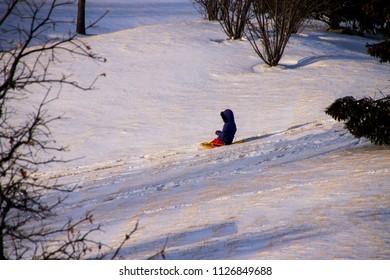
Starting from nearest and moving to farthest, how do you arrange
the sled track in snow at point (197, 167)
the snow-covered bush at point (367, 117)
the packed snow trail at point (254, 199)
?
the packed snow trail at point (254, 199) < the snow-covered bush at point (367, 117) < the sled track in snow at point (197, 167)

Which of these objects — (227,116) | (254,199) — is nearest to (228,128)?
(227,116)

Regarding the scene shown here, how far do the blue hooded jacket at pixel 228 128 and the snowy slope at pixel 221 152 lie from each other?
0.37 meters

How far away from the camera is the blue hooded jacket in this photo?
15.3 metres

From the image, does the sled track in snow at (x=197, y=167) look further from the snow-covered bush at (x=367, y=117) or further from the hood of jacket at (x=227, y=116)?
the snow-covered bush at (x=367, y=117)

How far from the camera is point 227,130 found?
15.6 meters

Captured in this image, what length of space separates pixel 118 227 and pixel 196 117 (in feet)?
34.2

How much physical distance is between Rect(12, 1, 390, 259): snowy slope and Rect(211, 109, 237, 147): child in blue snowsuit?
1.21ft

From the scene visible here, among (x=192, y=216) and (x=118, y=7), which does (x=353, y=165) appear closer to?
(x=192, y=216)

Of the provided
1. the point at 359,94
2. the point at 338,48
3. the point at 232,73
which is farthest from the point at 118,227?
the point at 338,48

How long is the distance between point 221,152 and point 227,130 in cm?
79

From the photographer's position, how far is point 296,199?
10.1 m

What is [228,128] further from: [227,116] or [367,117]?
[367,117]

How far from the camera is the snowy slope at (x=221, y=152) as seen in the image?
28.0 feet

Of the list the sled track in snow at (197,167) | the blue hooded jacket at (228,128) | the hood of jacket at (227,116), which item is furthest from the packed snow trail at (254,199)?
the hood of jacket at (227,116)
